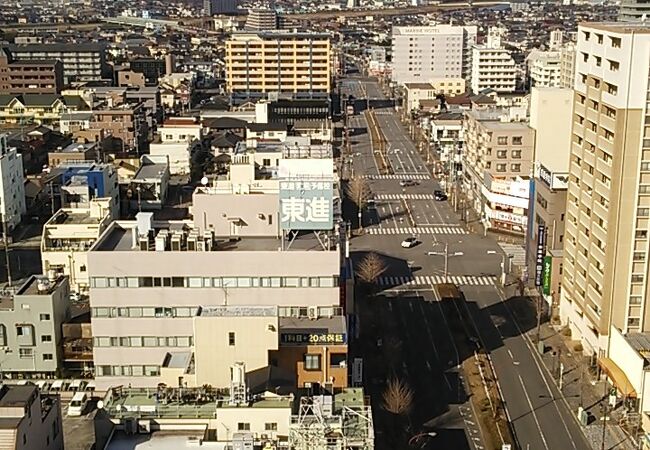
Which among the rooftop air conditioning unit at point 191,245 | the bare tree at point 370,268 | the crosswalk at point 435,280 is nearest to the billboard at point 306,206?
the rooftop air conditioning unit at point 191,245

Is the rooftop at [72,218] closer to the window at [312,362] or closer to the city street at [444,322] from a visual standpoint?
the city street at [444,322]

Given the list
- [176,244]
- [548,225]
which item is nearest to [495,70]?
[548,225]

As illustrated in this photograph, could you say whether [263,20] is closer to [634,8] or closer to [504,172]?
[634,8]

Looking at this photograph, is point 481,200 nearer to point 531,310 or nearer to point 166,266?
point 531,310

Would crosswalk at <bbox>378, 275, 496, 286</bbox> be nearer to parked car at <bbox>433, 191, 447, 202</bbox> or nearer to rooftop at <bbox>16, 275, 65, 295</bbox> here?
rooftop at <bbox>16, 275, 65, 295</bbox>

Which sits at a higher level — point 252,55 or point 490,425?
point 252,55

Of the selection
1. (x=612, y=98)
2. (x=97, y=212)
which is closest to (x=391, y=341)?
(x=612, y=98)

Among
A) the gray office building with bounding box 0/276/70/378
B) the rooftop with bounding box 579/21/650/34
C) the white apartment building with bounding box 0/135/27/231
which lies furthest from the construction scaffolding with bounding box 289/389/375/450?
the white apartment building with bounding box 0/135/27/231
